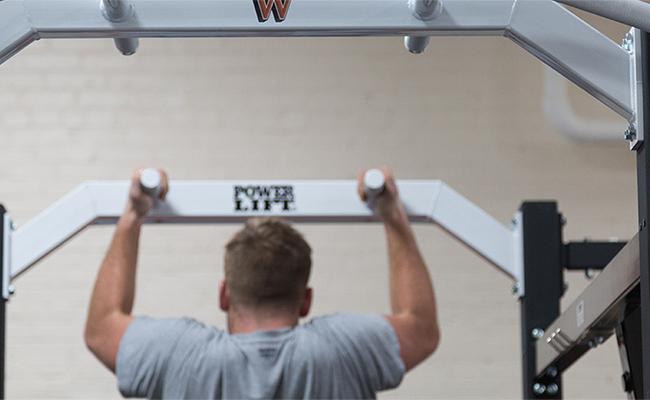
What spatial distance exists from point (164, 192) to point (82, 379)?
2.63 metres

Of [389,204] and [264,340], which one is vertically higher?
[389,204]

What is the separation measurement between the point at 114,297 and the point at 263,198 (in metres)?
1.02

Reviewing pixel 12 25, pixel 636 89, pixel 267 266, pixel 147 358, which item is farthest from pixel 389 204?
pixel 12 25

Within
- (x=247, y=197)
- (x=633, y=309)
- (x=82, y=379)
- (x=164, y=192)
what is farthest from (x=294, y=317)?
(x=82, y=379)

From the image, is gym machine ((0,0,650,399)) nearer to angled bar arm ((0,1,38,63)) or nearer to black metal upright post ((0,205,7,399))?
angled bar arm ((0,1,38,63))

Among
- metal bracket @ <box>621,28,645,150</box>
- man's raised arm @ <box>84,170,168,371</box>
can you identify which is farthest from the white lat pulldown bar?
metal bracket @ <box>621,28,645,150</box>

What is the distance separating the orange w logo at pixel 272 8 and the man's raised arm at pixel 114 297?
1.97 ft

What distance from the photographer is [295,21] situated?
4.50ft

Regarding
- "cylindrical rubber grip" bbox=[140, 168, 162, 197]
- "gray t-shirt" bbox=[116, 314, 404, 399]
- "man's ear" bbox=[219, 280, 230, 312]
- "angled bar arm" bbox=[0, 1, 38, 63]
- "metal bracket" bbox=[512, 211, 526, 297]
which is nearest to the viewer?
"angled bar arm" bbox=[0, 1, 38, 63]

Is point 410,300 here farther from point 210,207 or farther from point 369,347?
point 210,207

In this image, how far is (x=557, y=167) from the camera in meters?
5.11

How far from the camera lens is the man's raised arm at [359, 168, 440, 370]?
1802 millimetres

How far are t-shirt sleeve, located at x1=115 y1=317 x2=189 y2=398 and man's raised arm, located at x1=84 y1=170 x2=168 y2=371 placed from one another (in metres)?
0.03

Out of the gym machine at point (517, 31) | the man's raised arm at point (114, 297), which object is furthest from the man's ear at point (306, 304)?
the gym machine at point (517, 31)
